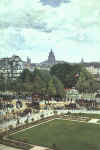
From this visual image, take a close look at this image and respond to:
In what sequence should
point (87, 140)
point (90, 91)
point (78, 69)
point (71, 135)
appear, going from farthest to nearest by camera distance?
point (78, 69) < point (90, 91) < point (71, 135) < point (87, 140)

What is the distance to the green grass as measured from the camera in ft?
80.4

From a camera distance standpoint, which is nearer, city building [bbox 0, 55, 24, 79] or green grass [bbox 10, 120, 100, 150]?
green grass [bbox 10, 120, 100, 150]

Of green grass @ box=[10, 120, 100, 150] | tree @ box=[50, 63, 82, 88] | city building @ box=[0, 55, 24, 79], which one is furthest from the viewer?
city building @ box=[0, 55, 24, 79]

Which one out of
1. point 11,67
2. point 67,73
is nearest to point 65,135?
point 67,73

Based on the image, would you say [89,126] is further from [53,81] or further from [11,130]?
[53,81]

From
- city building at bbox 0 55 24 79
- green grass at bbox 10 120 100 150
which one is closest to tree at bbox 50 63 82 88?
city building at bbox 0 55 24 79

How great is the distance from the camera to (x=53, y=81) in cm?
6794

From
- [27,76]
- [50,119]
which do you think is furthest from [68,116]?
[27,76]

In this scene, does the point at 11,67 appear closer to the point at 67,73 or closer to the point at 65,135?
the point at 67,73

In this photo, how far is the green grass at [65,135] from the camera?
2452 centimetres

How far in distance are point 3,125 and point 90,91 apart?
4719 cm

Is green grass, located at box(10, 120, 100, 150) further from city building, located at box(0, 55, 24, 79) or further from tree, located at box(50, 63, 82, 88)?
city building, located at box(0, 55, 24, 79)

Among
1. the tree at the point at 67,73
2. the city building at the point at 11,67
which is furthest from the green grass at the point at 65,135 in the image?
the city building at the point at 11,67

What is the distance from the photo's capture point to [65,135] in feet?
93.9
